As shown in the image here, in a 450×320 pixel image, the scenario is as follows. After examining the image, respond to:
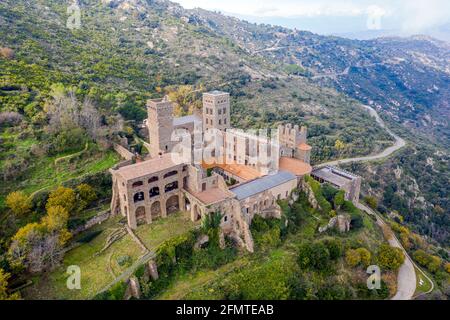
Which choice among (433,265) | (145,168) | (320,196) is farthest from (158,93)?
(433,265)

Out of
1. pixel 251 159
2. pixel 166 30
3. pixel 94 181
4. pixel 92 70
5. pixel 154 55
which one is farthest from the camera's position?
pixel 166 30

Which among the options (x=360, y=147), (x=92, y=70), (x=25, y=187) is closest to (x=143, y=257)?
(x=25, y=187)

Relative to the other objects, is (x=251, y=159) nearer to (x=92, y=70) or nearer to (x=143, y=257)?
(x=143, y=257)

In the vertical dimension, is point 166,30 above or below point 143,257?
above

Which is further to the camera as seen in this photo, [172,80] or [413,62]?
[413,62]

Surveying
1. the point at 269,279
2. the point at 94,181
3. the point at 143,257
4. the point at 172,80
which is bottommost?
the point at 269,279

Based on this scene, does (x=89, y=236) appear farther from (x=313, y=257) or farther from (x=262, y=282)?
(x=313, y=257)
